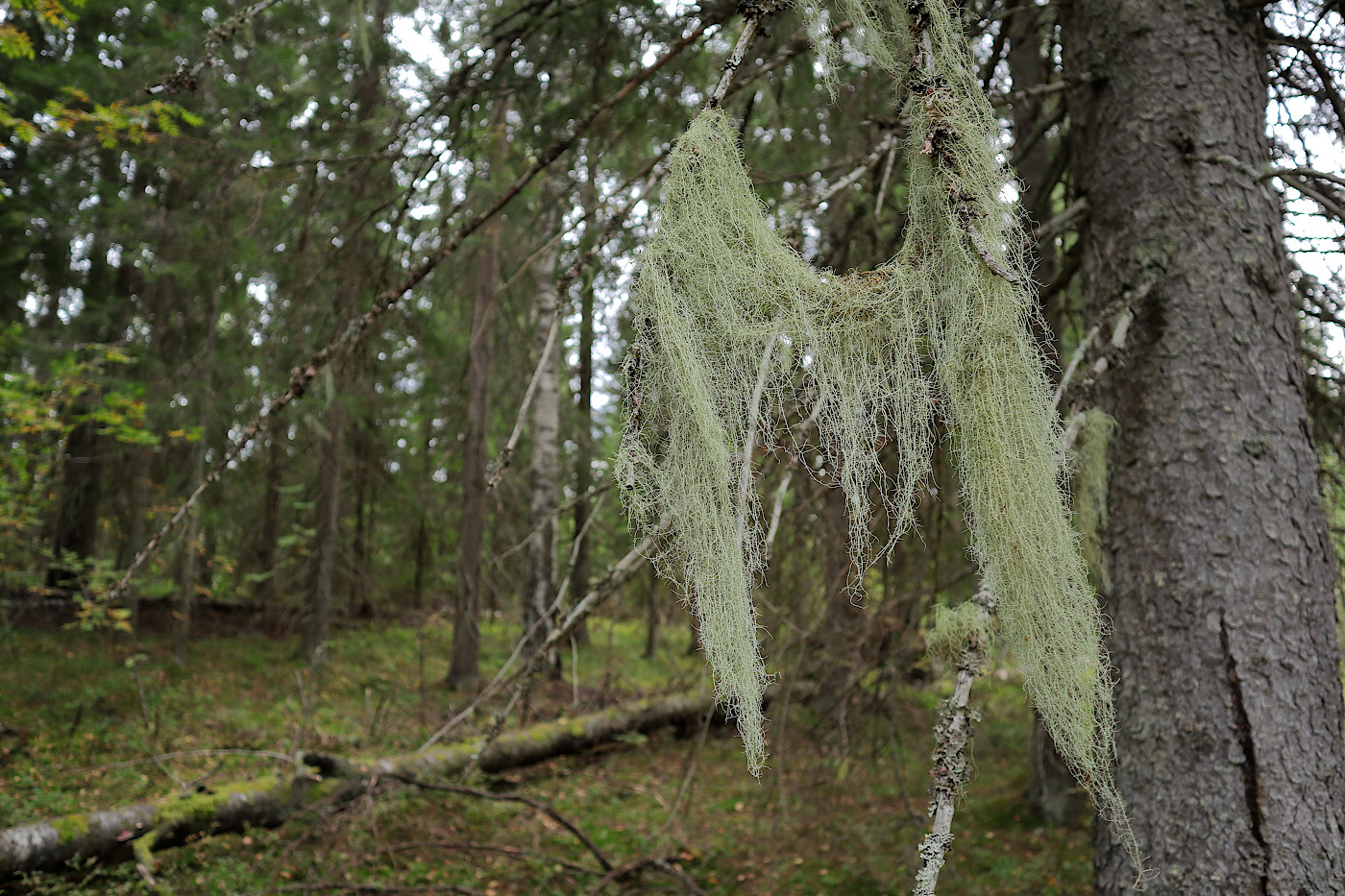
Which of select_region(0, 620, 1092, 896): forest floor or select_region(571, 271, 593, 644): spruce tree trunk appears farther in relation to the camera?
select_region(571, 271, 593, 644): spruce tree trunk

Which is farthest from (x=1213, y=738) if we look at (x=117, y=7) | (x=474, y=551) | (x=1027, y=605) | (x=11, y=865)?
(x=117, y=7)

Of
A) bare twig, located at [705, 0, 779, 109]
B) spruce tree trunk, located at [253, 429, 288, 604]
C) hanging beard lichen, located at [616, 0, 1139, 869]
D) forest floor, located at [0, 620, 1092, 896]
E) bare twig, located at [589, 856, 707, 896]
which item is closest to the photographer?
hanging beard lichen, located at [616, 0, 1139, 869]

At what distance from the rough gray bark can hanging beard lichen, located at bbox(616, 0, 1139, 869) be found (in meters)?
0.52

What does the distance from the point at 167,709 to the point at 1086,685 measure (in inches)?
331

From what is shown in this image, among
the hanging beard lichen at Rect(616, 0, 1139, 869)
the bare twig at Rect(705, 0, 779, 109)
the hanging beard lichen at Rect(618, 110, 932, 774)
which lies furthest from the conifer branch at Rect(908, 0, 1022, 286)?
the bare twig at Rect(705, 0, 779, 109)

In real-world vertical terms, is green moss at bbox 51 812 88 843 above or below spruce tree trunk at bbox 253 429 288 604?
below

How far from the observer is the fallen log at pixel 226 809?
393 cm

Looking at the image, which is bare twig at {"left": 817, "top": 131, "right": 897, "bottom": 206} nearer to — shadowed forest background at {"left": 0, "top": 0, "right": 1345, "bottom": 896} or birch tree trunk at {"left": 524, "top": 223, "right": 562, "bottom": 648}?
shadowed forest background at {"left": 0, "top": 0, "right": 1345, "bottom": 896}

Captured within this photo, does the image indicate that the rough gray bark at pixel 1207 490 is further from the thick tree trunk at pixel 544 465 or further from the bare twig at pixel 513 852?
the thick tree trunk at pixel 544 465

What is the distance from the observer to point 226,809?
15.1ft

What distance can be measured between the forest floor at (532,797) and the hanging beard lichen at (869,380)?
1542mm

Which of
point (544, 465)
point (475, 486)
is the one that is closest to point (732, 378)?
point (544, 465)

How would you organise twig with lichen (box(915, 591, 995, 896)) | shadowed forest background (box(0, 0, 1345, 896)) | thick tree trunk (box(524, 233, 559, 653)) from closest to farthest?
1. twig with lichen (box(915, 591, 995, 896))
2. shadowed forest background (box(0, 0, 1345, 896))
3. thick tree trunk (box(524, 233, 559, 653))

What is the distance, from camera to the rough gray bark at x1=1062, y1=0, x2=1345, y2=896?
1.66 meters
